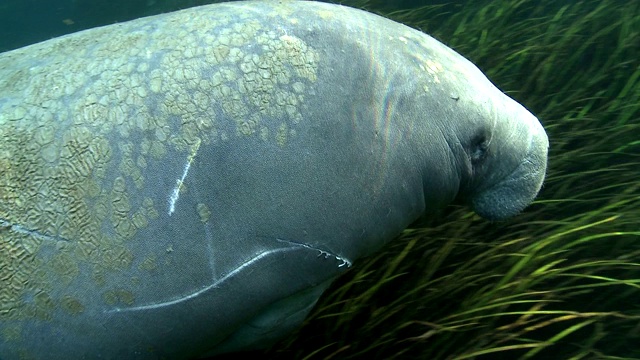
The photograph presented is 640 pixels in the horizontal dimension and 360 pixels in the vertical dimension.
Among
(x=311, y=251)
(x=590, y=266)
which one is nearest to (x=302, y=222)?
(x=311, y=251)

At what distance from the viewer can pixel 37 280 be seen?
2.25 metres

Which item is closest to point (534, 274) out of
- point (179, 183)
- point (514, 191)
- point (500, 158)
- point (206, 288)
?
point (514, 191)

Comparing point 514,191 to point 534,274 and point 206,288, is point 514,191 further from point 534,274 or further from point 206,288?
point 206,288

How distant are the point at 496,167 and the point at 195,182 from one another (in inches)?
55.4

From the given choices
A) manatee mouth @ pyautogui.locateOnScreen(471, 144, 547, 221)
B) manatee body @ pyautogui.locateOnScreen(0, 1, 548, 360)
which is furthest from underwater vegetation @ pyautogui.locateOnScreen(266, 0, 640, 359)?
manatee body @ pyautogui.locateOnScreen(0, 1, 548, 360)

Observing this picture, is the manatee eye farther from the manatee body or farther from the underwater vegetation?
the underwater vegetation

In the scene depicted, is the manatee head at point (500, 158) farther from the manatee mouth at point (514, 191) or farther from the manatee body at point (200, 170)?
the manatee body at point (200, 170)

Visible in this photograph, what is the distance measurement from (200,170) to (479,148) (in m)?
1.26

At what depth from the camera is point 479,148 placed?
2.76 m

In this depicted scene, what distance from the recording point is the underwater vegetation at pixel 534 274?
2717 millimetres

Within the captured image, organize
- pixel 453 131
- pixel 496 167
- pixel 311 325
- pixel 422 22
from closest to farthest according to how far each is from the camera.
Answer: pixel 453 131, pixel 496 167, pixel 311 325, pixel 422 22

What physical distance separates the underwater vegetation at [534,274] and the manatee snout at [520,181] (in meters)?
0.24

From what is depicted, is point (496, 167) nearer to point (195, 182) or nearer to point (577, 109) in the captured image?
point (195, 182)

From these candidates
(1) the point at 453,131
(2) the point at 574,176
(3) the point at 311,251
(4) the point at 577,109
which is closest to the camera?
(3) the point at 311,251
